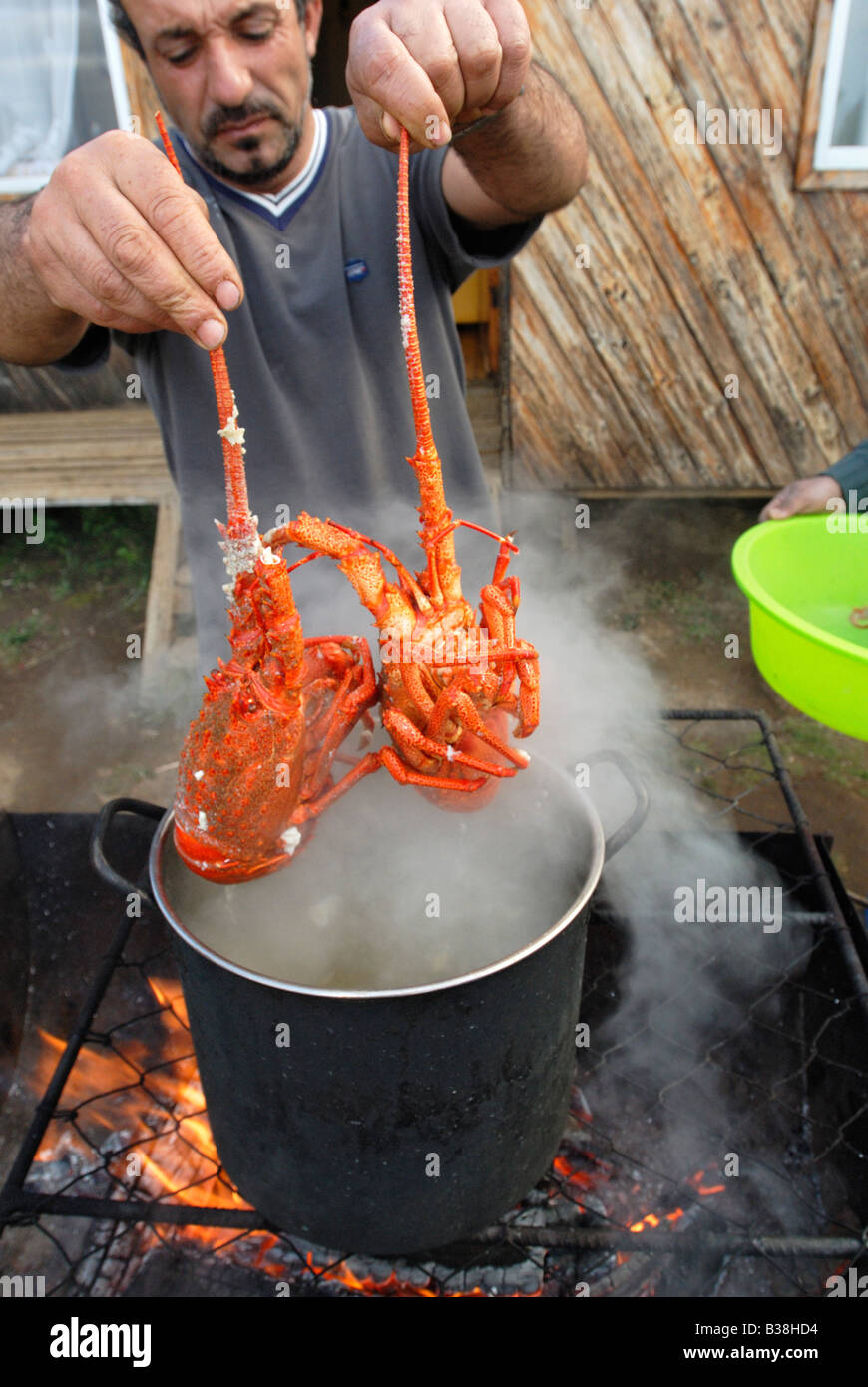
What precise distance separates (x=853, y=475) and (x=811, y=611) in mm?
563

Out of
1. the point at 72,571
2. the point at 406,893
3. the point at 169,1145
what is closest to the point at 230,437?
the point at 406,893

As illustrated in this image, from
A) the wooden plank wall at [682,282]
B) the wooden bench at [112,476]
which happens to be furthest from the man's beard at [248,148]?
the wooden bench at [112,476]

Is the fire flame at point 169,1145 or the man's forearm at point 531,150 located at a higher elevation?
the man's forearm at point 531,150

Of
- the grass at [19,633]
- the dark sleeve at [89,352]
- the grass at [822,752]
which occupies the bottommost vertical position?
the grass at [19,633]

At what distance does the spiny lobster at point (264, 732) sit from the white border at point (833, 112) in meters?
5.21

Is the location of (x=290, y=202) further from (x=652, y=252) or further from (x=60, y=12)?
(x=60, y=12)

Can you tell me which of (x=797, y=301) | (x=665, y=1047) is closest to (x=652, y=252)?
(x=797, y=301)

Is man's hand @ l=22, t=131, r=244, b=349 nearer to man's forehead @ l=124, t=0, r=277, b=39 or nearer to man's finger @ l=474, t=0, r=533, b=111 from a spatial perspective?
man's finger @ l=474, t=0, r=533, b=111

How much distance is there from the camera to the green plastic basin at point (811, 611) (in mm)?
2625

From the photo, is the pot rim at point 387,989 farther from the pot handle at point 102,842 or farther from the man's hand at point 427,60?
the man's hand at point 427,60

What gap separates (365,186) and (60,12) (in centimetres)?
422

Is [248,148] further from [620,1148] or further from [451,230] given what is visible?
[620,1148]

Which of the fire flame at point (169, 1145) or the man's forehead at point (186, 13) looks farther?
the fire flame at point (169, 1145)
